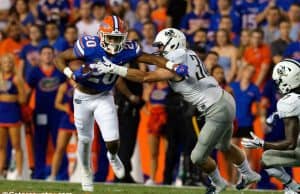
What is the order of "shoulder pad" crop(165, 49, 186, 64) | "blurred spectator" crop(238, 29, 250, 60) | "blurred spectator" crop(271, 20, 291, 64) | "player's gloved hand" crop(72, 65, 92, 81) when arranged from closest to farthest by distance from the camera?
"shoulder pad" crop(165, 49, 186, 64)
"player's gloved hand" crop(72, 65, 92, 81)
"blurred spectator" crop(271, 20, 291, 64)
"blurred spectator" crop(238, 29, 250, 60)

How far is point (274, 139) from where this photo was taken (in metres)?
15.2

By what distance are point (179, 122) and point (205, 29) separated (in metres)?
1.68

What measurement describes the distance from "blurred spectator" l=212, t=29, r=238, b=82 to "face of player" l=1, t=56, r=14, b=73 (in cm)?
279

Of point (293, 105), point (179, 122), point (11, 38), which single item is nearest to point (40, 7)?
point (11, 38)

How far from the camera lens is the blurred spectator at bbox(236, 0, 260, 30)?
16438 millimetres

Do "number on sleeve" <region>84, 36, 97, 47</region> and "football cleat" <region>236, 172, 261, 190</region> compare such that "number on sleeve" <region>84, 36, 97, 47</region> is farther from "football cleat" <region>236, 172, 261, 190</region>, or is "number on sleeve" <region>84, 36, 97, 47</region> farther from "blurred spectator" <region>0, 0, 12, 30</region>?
"blurred spectator" <region>0, 0, 12, 30</region>

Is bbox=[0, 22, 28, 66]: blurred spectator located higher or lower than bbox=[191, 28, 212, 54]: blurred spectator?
lower

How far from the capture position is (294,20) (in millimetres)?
15883

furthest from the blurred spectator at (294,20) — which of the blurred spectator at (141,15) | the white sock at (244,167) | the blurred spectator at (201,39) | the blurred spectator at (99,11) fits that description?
the white sock at (244,167)

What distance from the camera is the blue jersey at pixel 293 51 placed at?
15.3 meters

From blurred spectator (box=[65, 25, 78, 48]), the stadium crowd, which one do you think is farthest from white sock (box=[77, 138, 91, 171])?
blurred spectator (box=[65, 25, 78, 48])

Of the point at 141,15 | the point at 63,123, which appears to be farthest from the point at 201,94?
the point at 141,15

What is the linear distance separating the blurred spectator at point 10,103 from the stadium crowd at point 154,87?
0.5 inches

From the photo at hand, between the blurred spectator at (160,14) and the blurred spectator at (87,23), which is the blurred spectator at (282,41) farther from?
the blurred spectator at (87,23)
